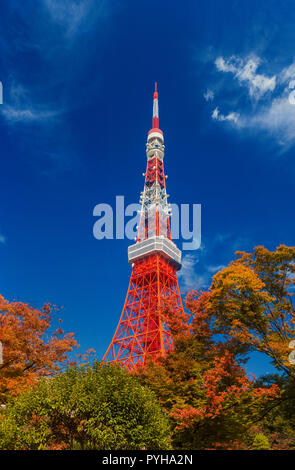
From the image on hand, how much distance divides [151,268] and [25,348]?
72.6ft

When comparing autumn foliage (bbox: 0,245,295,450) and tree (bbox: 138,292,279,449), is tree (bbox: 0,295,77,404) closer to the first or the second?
autumn foliage (bbox: 0,245,295,450)

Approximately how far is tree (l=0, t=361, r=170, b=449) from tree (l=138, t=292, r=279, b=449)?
1.01 meters

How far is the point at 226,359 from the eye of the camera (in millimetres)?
11641

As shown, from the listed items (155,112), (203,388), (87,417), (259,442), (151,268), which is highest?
(155,112)

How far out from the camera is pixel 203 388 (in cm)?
1188

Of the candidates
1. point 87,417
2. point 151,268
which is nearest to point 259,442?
point 87,417

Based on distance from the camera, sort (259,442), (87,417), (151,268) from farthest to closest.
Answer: (151,268)
(259,442)
(87,417)

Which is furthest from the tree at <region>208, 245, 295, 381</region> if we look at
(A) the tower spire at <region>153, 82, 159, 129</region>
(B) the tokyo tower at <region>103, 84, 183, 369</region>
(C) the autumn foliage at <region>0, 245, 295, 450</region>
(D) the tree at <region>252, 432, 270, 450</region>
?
(A) the tower spire at <region>153, 82, 159, 129</region>

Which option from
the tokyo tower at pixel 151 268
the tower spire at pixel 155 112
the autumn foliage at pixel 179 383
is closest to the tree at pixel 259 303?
the autumn foliage at pixel 179 383

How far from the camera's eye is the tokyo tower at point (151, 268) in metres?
31.3

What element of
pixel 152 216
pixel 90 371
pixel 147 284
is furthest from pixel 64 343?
pixel 152 216

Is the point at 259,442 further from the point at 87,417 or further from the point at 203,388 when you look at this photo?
the point at 87,417
